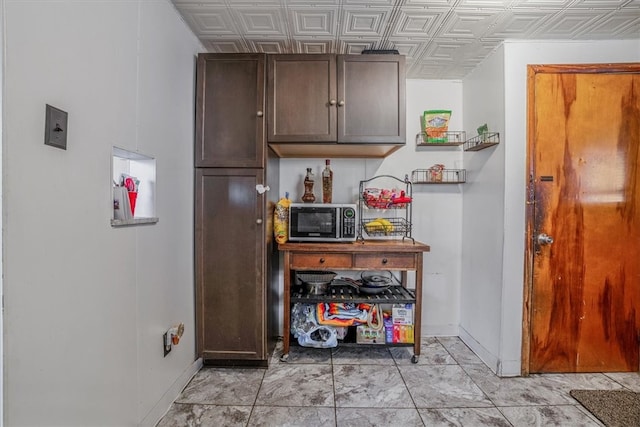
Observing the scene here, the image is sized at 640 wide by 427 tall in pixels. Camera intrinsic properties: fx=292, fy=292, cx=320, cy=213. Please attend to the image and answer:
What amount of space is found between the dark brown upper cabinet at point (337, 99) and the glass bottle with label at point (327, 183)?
357 millimetres

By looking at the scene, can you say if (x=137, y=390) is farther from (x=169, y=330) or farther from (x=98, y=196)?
(x=98, y=196)

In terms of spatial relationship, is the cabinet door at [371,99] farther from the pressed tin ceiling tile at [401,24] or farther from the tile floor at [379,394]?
the tile floor at [379,394]

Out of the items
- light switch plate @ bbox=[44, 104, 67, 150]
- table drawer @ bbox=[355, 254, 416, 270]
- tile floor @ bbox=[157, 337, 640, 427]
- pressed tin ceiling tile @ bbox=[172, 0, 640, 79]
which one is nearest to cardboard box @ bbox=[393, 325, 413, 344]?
tile floor @ bbox=[157, 337, 640, 427]

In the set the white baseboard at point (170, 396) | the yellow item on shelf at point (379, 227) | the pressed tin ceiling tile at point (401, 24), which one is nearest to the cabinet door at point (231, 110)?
the pressed tin ceiling tile at point (401, 24)

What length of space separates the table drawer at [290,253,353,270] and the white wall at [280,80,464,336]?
0.62 meters

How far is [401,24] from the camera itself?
1.75 m

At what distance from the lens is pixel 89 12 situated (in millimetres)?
1036

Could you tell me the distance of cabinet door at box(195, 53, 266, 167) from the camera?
6.19ft

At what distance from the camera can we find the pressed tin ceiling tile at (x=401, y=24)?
1.57 metres

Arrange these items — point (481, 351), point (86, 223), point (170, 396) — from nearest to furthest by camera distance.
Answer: point (86, 223) < point (170, 396) < point (481, 351)

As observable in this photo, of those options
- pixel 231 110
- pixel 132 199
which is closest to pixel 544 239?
pixel 231 110

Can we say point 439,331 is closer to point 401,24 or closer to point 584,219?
point 584,219

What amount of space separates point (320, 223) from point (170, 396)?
1327 millimetres

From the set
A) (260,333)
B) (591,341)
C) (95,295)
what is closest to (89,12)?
(95,295)
